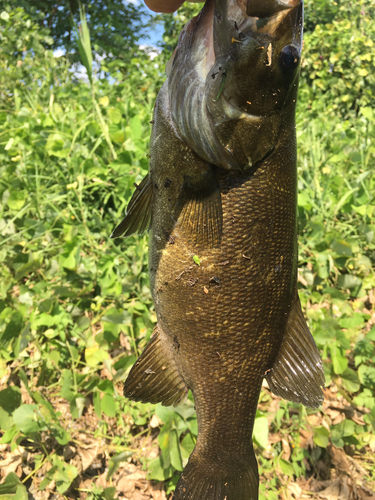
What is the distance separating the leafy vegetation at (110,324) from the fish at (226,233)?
75 centimetres

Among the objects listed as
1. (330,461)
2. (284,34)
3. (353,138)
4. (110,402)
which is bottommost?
(330,461)

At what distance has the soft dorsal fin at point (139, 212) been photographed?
1.30 m

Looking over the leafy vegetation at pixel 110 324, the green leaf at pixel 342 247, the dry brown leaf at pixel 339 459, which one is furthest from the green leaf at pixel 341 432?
the green leaf at pixel 342 247

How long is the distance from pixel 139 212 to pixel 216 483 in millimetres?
1047

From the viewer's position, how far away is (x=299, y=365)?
4.36 feet

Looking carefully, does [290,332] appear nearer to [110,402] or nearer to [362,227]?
[110,402]

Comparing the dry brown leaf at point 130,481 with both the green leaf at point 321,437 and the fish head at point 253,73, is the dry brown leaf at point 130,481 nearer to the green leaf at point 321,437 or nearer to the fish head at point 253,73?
the green leaf at point 321,437

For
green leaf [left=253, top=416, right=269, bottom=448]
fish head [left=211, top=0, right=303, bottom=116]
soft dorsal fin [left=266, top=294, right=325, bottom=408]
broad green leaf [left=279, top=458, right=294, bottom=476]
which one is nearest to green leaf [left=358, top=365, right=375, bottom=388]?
broad green leaf [left=279, top=458, right=294, bottom=476]

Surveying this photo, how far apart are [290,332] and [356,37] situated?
713 cm

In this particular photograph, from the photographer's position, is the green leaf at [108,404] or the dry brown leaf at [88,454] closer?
the green leaf at [108,404]

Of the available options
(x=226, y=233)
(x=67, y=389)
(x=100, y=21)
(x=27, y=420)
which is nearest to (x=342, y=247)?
(x=226, y=233)

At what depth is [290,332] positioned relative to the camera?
1.33m

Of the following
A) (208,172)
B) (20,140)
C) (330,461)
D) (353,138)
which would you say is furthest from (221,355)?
(353,138)

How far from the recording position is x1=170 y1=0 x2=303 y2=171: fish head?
0.97m
